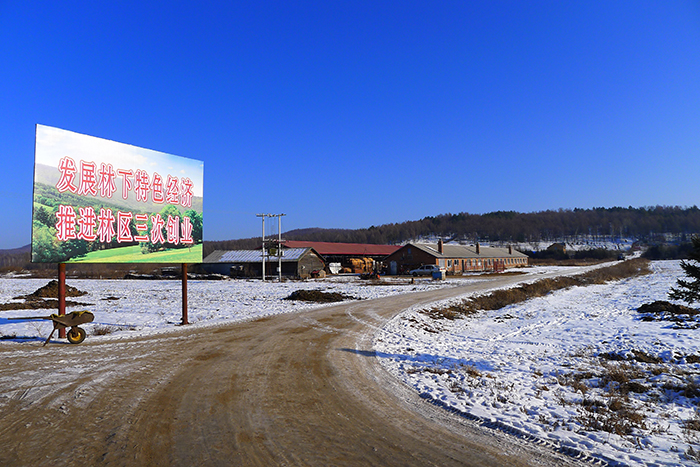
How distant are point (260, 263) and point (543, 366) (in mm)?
56075

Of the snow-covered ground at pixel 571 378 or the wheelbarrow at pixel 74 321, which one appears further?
the wheelbarrow at pixel 74 321

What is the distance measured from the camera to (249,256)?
220 ft

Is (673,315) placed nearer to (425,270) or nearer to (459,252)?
(425,270)

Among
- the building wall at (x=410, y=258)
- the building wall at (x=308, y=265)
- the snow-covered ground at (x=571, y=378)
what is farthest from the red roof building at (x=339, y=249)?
the snow-covered ground at (x=571, y=378)

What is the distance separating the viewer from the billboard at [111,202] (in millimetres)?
13180

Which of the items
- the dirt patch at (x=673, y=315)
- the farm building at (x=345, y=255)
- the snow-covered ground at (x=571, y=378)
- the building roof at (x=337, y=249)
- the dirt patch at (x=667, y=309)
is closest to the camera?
the snow-covered ground at (x=571, y=378)

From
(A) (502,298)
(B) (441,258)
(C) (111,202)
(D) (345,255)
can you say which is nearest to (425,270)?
(B) (441,258)

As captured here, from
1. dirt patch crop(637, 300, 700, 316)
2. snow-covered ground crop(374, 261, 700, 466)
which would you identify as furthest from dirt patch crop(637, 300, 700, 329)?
snow-covered ground crop(374, 261, 700, 466)

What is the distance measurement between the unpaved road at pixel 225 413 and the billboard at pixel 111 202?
376 cm

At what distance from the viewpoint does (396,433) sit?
611cm

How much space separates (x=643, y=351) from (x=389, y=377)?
9354 millimetres

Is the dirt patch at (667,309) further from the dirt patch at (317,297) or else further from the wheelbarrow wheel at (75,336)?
the wheelbarrow wheel at (75,336)

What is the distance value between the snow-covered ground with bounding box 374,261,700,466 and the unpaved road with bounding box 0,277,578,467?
0.76 m

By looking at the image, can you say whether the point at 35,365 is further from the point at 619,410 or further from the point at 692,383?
the point at 692,383
